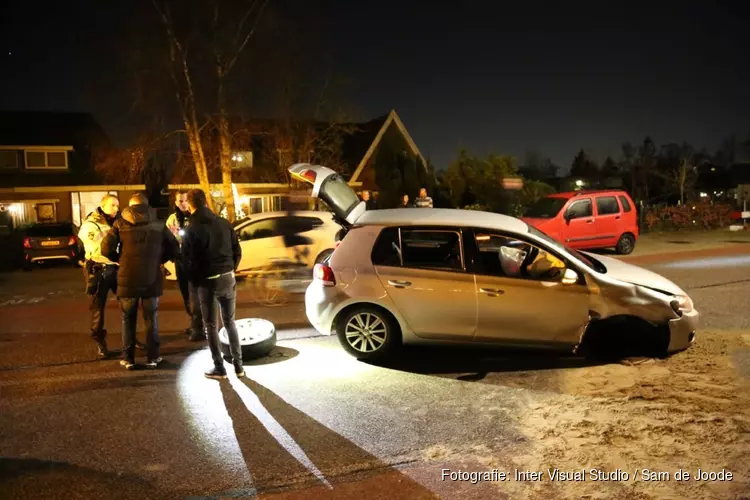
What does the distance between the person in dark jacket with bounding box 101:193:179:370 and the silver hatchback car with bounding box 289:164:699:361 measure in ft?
5.39

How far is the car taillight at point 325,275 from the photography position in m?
6.59

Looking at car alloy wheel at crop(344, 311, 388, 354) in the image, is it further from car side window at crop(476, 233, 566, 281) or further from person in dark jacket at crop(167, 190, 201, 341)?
person in dark jacket at crop(167, 190, 201, 341)

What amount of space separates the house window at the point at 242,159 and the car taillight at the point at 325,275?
21.5m

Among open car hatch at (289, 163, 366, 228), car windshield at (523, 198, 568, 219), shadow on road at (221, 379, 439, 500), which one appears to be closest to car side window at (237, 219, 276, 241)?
open car hatch at (289, 163, 366, 228)

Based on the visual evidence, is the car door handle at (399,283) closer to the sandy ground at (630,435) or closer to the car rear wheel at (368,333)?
the car rear wheel at (368,333)

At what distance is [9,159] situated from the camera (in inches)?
1133

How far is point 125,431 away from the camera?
4898mm

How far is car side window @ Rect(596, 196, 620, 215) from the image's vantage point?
15.7 m

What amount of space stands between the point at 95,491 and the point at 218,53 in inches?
751

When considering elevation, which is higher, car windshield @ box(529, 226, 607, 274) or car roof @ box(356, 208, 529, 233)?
car roof @ box(356, 208, 529, 233)

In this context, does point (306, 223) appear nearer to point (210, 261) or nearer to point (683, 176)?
point (210, 261)

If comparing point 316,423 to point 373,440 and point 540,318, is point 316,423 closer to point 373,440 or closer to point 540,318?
point 373,440

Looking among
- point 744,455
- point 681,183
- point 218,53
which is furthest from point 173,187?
point 681,183

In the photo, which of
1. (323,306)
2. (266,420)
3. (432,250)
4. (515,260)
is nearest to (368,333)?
(323,306)
